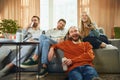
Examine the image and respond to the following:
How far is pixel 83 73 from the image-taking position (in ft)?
8.79

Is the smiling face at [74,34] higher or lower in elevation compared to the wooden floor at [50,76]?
higher

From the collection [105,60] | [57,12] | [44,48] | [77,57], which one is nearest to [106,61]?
[105,60]

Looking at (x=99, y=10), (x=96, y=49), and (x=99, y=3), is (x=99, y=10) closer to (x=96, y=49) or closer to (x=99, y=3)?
(x=99, y=3)

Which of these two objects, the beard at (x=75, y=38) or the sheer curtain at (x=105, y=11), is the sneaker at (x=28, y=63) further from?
the sheer curtain at (x=105, y=11)

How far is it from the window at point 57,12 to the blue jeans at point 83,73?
169 inches

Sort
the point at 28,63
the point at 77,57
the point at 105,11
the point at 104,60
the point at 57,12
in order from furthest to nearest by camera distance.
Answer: the point at 57,12
the point at 105,11
the point at 104,60
the point at 28,63
the point at 77,57

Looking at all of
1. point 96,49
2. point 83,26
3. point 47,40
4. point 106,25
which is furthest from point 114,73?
point 106,25

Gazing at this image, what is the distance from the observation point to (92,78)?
249 centimetres

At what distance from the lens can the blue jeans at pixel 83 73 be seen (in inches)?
102

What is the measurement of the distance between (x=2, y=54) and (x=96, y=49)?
135 centimetres

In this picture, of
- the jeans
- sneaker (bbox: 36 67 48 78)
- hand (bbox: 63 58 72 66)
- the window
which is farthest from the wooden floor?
the window

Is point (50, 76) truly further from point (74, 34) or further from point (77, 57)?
point (74, 34)

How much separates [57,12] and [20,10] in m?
1.19

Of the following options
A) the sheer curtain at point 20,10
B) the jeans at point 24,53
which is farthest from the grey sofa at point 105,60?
the sheer curtain at point 20,10
